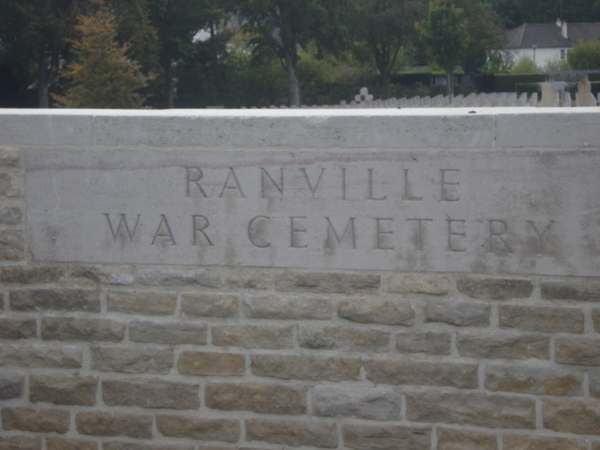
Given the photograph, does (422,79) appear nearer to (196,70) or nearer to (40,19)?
(196,70)

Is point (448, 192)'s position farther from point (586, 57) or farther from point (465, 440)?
point (586, 57)

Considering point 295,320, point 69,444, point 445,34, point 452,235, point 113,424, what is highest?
point 445,34

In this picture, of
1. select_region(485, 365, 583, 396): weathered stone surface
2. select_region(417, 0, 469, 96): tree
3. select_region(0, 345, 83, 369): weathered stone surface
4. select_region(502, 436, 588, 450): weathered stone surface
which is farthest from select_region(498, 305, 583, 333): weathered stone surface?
select_region(417, 0, 469, 96): tree

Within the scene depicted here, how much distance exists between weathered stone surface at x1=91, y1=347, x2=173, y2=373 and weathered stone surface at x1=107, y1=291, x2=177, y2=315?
7.4 inches

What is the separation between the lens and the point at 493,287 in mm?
3795

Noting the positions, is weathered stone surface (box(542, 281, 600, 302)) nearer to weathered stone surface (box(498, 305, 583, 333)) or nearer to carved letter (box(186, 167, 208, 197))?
weathered stone surface (box(498, 305, 583, 333))

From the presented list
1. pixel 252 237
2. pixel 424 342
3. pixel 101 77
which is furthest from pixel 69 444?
pixel 101 77

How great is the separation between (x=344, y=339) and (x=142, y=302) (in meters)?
1.00

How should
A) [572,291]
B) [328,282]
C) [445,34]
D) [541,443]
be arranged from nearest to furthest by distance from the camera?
1. [572,291]
2. [541,443]
3. [328,282]
4. [445,34]

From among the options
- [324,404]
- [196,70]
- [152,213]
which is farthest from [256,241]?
[196,70]

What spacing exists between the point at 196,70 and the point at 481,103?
2962 centimetres

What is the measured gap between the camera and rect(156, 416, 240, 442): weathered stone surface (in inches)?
162

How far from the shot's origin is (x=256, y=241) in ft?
13.1

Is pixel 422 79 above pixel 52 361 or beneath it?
above
